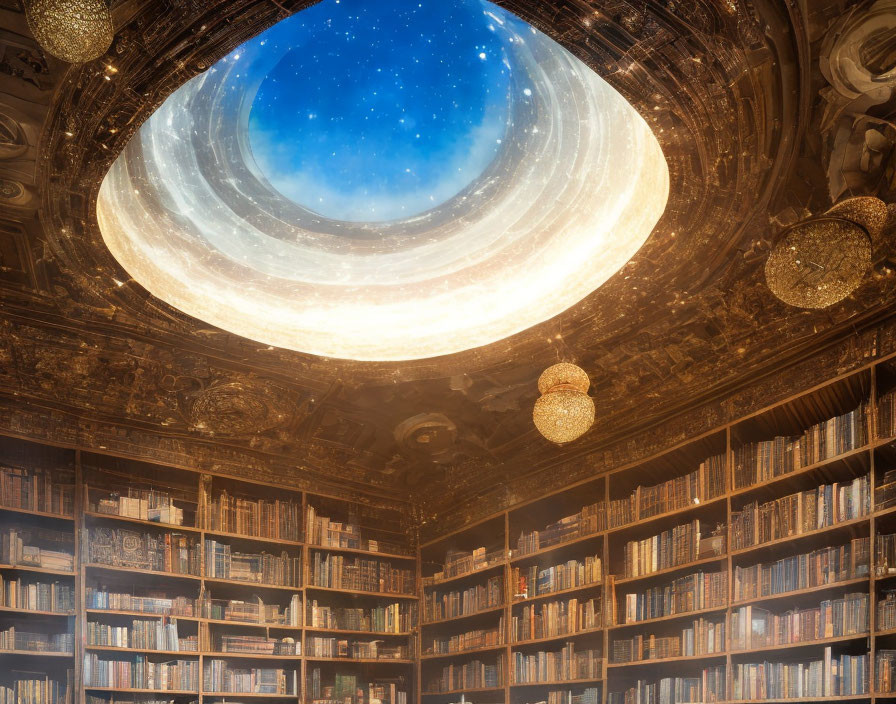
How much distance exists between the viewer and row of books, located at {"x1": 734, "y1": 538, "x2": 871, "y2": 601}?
17.4 ft

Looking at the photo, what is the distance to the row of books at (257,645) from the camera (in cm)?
746

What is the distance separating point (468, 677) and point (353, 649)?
3.24 feet

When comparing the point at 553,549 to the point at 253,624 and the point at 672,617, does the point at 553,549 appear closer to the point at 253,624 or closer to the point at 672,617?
the point at 672,617

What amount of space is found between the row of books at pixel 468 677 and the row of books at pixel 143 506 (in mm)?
2564

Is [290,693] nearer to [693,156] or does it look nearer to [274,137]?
[274,137]

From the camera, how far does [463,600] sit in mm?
8219

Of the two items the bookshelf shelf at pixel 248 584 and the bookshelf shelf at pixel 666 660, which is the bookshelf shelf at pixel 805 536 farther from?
the bookshelf shelf at pixel 248 584

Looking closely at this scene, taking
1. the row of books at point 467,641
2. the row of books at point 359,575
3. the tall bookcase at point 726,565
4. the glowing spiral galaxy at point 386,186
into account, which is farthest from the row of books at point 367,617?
the glowing spiral galaxy at point 386,186

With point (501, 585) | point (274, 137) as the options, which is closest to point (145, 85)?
point (274, 137)

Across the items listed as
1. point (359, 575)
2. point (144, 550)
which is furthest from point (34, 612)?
point (359, 575)

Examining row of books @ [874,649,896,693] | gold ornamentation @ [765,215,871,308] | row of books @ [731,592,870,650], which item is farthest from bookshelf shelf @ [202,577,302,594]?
gold ornamentation @ [765,215,871,308]

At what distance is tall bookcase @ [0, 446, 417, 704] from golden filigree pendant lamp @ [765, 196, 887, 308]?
4.90 metres

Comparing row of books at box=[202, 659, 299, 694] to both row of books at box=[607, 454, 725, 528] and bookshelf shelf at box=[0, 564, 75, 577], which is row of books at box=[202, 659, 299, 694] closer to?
bookshelf shelf at box=[0, 564, 75, 577]

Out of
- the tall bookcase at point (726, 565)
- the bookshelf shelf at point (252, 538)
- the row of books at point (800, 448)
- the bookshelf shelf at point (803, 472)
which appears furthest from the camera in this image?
the bookshelf shelf at point (252, 538)
